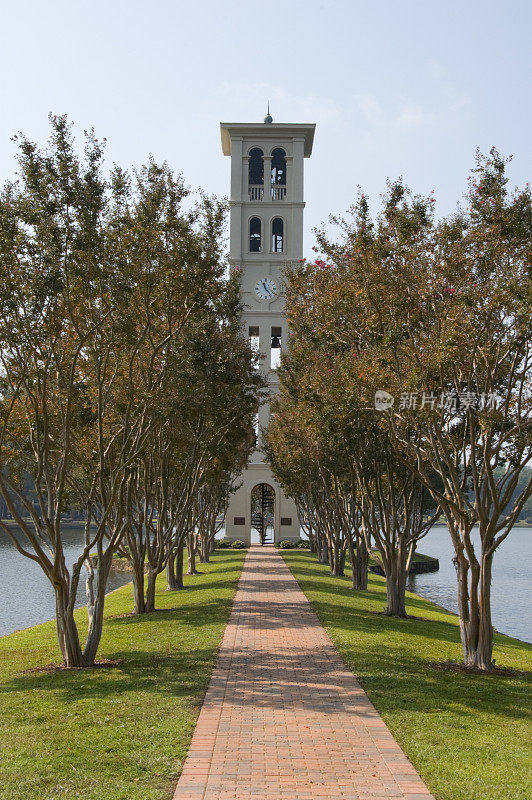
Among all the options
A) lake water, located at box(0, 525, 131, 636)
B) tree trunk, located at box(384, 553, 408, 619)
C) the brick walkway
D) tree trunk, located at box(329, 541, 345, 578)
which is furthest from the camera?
tree trunk, located at box(329, 541, 345, 578)

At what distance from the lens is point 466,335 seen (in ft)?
37.9

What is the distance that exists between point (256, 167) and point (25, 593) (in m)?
36.9

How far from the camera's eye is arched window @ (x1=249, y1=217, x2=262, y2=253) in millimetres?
55188

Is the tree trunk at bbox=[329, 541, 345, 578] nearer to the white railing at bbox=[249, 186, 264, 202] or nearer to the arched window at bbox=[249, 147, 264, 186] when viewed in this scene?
the white railing at bbox=[249, 186, 264, 202]

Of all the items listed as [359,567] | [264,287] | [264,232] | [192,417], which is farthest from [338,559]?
[264,232]

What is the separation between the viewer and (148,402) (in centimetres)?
1398

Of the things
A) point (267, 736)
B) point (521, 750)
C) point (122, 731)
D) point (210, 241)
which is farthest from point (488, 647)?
point (210, 241)

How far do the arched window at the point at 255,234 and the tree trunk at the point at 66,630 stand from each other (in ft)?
148

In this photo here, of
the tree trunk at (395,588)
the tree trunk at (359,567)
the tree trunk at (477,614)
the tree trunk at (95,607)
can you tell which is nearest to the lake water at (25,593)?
the tree trunk at (95,607)

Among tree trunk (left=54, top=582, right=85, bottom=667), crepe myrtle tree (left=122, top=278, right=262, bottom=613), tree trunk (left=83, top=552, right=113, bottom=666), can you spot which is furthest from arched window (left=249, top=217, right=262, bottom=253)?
tree trunk (left=54, top=582, right=85, bottom=667)

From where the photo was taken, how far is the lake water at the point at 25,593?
23812 millimetres

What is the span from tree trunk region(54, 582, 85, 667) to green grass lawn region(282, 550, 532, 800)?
449cm

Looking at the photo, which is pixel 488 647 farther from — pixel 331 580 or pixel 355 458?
pixel 331 580

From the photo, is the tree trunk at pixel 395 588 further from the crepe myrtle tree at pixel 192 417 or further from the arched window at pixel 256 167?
the arched window at pixel 256 167
